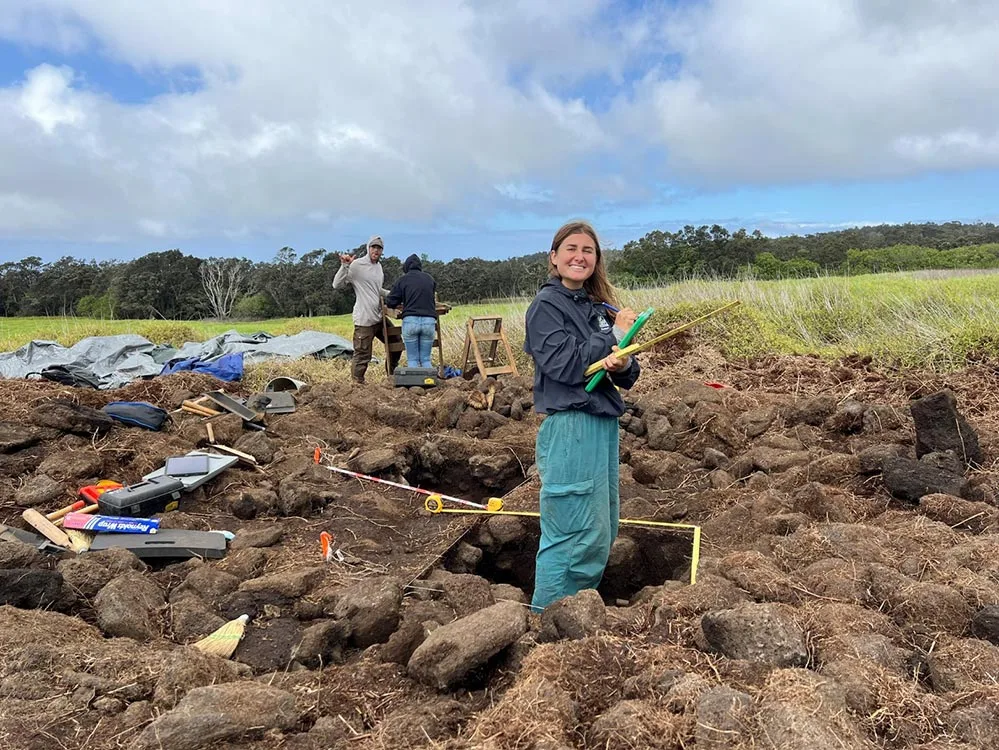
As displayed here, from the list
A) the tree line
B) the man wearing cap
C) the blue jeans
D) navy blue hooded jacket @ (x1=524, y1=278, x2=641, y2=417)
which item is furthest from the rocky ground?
the tree line

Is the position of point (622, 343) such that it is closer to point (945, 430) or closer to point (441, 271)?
point (945, 430)

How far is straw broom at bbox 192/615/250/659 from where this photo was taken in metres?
3.21

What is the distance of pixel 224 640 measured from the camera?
3.29 metres

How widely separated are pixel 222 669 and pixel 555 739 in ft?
4.54

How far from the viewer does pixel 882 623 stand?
272 centimetres

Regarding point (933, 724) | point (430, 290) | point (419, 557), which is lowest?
point (419, 557)

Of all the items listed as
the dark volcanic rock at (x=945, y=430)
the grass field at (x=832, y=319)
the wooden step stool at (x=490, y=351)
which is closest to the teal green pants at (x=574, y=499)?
the dark volcanic rock at (x=945, y=430)

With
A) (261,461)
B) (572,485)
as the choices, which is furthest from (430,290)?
(572,485)

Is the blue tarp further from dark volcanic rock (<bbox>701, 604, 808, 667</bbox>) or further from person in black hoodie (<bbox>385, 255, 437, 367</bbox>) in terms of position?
dark volcanic rock (<bbox>701, 604, 808, 667</bbox>)

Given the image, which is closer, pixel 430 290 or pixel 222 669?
pixel 222 669

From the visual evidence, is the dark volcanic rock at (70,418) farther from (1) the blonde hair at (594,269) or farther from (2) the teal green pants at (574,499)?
(1) the blonde hair at (594,269)

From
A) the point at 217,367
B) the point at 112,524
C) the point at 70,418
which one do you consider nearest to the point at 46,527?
the point at 112,524

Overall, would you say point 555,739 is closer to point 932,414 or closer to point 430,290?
point 932,414

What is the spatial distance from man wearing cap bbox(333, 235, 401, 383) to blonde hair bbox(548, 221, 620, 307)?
679cm
